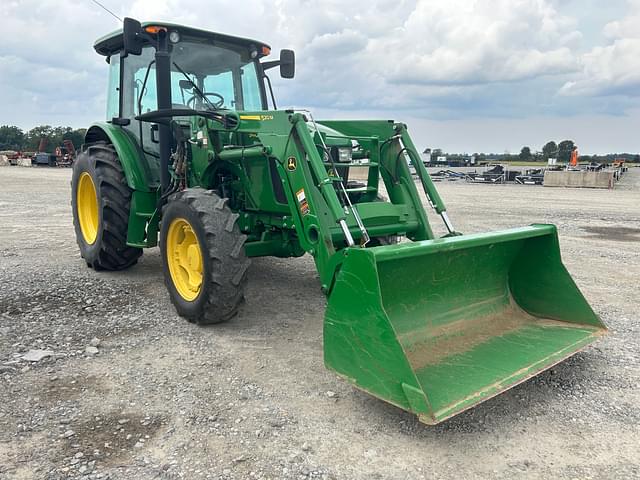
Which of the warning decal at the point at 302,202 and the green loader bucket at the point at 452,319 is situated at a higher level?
the warning decal at the point at 302,202

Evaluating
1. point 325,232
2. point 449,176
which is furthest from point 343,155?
point 449,176

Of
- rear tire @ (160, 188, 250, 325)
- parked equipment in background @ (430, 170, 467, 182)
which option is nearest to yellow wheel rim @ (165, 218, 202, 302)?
rear tire @ (160, 188, 250, 325)

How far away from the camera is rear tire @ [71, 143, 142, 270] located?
5.77 m

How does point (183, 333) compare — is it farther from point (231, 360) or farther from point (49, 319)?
point (49, 319)

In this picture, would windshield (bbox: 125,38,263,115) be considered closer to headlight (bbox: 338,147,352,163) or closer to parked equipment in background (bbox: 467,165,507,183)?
headlight (bbox: 338,147,352,163)

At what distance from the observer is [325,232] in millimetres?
3973

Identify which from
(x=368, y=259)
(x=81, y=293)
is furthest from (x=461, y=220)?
(x=368, y=259)

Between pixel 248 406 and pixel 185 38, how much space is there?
145 inches

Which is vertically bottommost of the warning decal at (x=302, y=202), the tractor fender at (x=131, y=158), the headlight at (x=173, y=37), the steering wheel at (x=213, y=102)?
the warning decal at (x=302, y=202)

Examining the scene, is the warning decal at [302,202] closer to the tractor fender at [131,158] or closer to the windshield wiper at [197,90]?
the windshield wiper at [197,90]

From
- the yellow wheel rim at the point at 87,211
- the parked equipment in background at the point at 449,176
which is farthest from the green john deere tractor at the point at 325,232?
the parked equipment in background at the point at 449,176

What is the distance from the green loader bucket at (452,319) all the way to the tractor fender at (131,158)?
10.1 ft

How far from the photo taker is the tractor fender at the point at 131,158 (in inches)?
220

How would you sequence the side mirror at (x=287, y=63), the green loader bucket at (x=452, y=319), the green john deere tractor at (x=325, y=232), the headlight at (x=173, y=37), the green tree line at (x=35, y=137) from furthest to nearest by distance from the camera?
1. the green tree line at (x=35, y=137)
2. the side mirror at (x=287, y=63)
3. the headlight at (x=173, y=37)
4. the green john deere tractor at (x=325, y=232)
5. the green loader bucket at (x=452, y=319)
